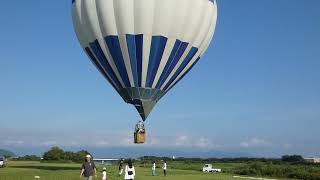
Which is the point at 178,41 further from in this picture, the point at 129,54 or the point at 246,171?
the point at 246,171

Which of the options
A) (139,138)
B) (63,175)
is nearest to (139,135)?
(139,138)

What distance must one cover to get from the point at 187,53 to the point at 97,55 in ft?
19.0

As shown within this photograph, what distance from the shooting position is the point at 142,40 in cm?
3359

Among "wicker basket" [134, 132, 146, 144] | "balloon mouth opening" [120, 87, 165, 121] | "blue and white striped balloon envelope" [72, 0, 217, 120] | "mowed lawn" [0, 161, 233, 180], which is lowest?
"mowed lawn" [0, 161, 233, 180]

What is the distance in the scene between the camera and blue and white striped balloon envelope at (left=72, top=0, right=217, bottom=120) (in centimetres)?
3331

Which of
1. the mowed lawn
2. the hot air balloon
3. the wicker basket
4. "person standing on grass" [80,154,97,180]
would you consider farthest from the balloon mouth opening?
"person standing on grass" [80,154,97,180]

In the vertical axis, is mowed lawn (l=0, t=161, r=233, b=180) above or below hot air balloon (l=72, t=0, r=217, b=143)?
below

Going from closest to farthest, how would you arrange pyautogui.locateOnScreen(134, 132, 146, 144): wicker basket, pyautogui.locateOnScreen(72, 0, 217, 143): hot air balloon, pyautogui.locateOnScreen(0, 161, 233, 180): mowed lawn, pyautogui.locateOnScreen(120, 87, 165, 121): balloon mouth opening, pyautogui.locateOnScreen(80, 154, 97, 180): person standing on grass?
pyautogui.locateOnScreen(80, 154, 97, 180): person standing on grass, pyautogui.locateOnScreen(72, 0, 217, 143): hot air balloon, pyautogui.locateOnScreen(134, 132, 146, 144): wicker basket, pyautogui.locateOnScreen(120, 87, 165, 121): balloon mouth opening, pyautogui.locateOnScreen(0, 161, 233, 180): mowed lawn

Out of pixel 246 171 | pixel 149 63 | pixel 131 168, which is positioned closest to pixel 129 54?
pixel 149 63

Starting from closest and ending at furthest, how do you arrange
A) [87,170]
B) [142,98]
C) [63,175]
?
[87,170], [142,98], [63,175]

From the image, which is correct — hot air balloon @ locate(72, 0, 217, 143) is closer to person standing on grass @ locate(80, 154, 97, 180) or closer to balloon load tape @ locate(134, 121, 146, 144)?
balloon load tape @ locate(134, 121, 146, 144)

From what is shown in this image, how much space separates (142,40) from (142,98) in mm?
3625

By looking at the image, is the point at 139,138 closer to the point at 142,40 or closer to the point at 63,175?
the point at 142,40

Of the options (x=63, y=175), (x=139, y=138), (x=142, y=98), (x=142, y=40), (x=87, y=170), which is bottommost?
(x=87, y=170)
